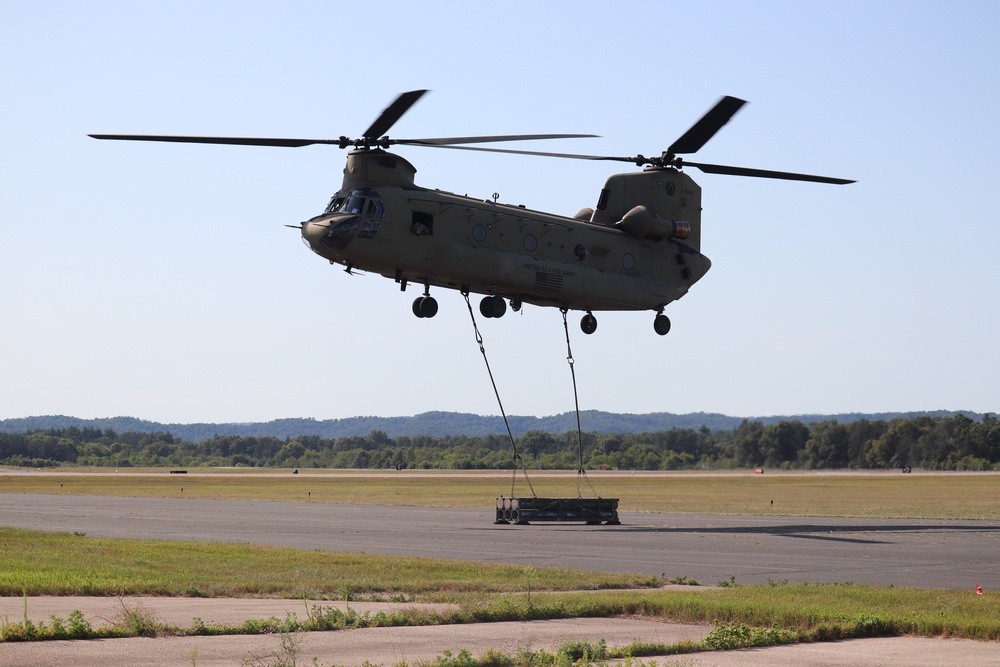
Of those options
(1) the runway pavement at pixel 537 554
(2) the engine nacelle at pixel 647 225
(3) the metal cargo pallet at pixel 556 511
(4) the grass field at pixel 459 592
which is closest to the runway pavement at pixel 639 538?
(1) the runway pavement at pixel 537 554

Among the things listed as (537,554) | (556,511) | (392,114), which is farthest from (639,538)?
(392,114)

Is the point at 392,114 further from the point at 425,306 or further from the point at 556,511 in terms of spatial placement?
the point at 556,511

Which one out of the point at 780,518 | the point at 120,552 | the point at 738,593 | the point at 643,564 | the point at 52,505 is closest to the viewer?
the point at 738,593

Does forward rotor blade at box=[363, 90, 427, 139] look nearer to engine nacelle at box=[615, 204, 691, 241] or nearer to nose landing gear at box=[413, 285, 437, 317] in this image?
nose landing gear at box=[413, 285, 437, 317]

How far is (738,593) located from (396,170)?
18.4 meters

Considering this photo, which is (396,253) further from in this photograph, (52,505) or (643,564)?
(52,505)

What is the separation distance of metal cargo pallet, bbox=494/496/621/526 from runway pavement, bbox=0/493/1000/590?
0.46 metres

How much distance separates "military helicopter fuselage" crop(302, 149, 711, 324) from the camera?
33656 mm

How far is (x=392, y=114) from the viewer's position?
33094 mm

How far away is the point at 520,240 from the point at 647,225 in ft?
17.7

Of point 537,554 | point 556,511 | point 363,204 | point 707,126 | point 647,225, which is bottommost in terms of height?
point 537,554

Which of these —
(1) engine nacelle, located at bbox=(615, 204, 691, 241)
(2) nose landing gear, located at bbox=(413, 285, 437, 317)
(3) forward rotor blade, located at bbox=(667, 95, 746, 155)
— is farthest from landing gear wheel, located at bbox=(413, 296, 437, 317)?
(3) forward rotor blade, located at bbox=(667, 95, 746, 155)

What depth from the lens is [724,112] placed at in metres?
38.5

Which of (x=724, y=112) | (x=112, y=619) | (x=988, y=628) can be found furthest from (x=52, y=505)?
(x=988, y=628)
